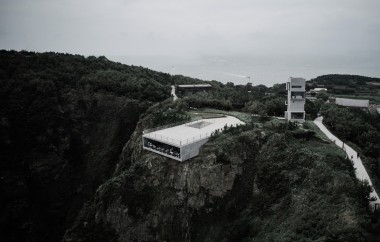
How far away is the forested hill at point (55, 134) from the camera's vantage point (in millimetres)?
39656

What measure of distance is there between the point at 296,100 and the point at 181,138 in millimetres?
16757

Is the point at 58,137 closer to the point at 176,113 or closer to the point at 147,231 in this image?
the point at 176,113

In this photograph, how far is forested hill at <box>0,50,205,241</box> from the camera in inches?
1561

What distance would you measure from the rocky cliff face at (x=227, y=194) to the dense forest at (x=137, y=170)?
0.33 feet

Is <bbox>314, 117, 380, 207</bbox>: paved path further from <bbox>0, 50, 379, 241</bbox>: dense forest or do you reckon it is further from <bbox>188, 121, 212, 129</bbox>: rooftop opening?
<bbox>188, 121, 212, 129</bbox>: rooftop opening

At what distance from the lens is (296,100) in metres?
38.1

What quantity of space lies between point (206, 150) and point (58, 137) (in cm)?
2805

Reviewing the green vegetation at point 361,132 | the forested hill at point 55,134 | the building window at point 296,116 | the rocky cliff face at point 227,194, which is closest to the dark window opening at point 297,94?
the building window at point 296,116

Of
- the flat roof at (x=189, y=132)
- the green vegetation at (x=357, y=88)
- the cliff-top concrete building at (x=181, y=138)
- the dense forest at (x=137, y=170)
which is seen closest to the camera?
the dense forest at (x=137, y=170)

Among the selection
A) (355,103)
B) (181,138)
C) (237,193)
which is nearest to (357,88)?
(355,103)

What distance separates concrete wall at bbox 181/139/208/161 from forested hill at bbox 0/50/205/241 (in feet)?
69.2

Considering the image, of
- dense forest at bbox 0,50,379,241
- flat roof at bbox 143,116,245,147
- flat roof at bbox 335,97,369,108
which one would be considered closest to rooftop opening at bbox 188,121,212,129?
flat roof at bbox 143,116,245,147

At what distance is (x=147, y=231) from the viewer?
1131 inches

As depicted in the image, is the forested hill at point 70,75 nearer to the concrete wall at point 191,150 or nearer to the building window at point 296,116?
the concrete wall at point 191,150
